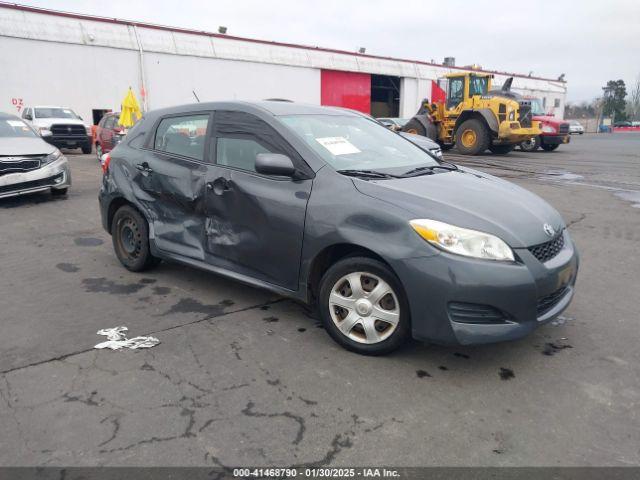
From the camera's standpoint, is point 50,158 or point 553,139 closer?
point 50,158

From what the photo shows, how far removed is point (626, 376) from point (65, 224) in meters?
6.99

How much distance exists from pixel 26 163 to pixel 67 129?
36.6 feet

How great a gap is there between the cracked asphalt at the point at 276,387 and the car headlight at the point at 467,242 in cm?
76

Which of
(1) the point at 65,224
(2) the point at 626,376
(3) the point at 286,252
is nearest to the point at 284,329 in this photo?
(3) the point at 286,252

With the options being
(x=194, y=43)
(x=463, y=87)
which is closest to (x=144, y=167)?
(x=463, y=87)

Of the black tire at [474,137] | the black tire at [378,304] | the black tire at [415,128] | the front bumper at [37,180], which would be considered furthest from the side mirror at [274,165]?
the black tire at [415,128]

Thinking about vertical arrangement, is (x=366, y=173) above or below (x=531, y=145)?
below

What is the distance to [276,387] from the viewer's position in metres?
2.95

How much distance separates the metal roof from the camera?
76.3ft

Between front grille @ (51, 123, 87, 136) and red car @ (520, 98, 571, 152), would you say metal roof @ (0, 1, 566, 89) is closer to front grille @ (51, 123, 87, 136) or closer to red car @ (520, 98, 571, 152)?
red car @ (520, 98, 571, 152)

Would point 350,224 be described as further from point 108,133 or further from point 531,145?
point 531,145

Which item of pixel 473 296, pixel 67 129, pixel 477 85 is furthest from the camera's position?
pixel 477 85

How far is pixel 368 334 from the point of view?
10.7 ft

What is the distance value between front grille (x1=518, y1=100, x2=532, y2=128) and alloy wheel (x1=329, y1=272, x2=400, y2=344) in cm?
1669
